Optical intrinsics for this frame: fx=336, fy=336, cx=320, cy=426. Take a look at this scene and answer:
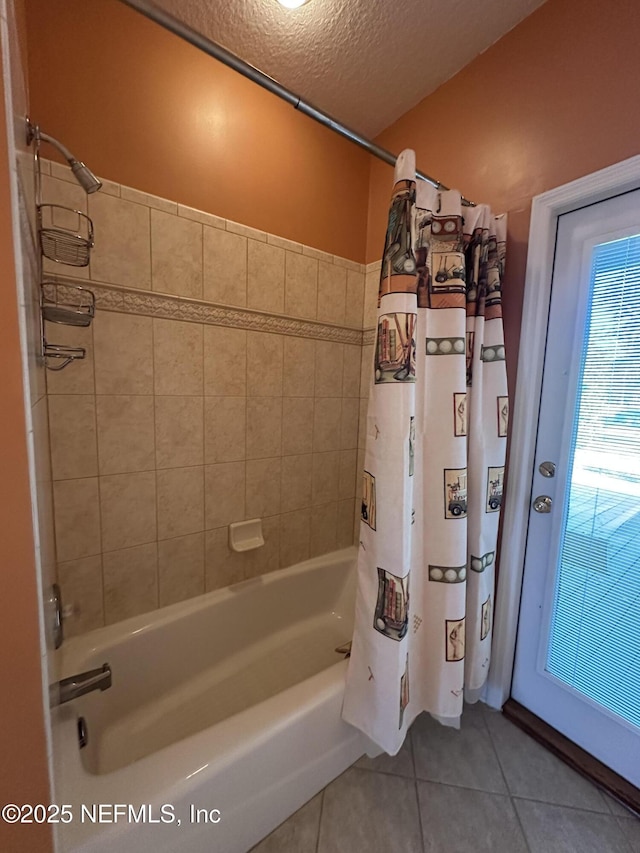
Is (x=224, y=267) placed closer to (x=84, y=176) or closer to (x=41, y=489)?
(x=84, y=176)

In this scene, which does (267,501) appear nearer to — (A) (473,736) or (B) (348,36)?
(A) (473,736)

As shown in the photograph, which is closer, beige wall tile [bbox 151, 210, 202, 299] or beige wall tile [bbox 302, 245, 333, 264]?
beige wall tile [bbox 151, 210, 202, 299]

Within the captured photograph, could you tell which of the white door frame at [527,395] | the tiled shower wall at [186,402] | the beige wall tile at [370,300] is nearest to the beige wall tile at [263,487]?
the tiled shower wall at [186,402]

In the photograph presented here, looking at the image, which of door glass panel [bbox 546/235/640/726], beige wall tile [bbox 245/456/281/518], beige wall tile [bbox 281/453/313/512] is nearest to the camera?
door glass panel [bbox 546/235/640/726]

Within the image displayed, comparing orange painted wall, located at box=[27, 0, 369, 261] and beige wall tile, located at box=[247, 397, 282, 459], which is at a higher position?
orange painted wall, located at box=[27, 0, 369, 261]

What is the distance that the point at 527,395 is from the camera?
1242 mm

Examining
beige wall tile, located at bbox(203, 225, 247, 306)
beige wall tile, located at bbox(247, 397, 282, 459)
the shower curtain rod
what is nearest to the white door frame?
the shower curtain rod

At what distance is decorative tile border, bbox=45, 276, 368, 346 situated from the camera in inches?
46.8

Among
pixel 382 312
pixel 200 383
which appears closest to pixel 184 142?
pixel 200 383

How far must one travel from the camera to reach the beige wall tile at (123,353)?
120cm

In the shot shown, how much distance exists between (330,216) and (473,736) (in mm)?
2398

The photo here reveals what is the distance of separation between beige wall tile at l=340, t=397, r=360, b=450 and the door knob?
961 millimetres

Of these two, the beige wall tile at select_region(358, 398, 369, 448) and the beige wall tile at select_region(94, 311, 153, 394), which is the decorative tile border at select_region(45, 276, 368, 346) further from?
the beige wall tile at select_region(358, 398, 369, 448)

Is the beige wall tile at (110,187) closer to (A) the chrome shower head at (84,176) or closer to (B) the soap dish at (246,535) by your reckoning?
(A) the chrome shower head at (84,176)
